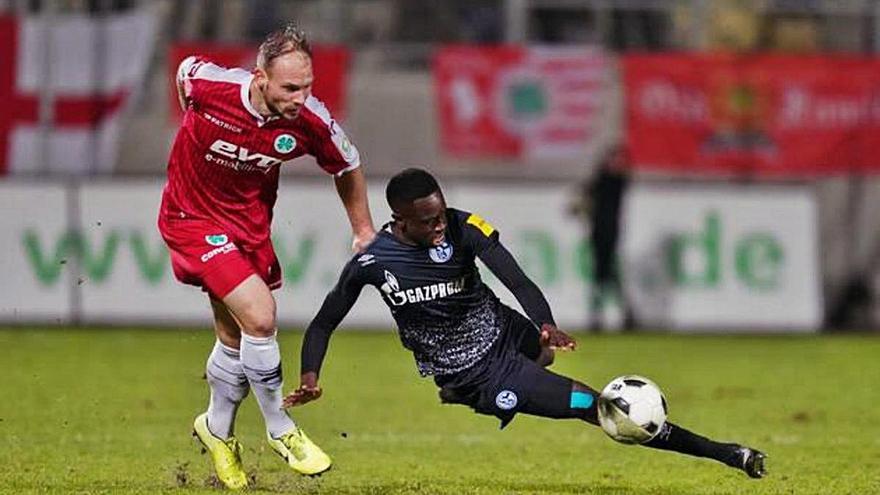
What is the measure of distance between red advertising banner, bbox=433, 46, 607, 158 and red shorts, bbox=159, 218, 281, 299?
13.3 metres

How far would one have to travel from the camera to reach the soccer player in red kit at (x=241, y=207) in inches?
357

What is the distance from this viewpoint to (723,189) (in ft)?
70.9

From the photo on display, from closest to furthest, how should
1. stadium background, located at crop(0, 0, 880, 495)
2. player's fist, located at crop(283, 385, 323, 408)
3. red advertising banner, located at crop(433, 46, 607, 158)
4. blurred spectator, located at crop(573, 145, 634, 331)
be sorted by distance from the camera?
1. player's fist, located at crop(283, 385, 323, 408)
2. stadium background, located at crop(0, 0, 880, 495)
3. blurred spectator, located at crop(573, 145, 634, 331)
4. red advertising banner, located at crop(433, 46, 607, 158)

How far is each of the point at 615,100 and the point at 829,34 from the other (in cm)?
300

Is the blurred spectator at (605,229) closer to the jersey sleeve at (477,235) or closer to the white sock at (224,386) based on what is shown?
the white sock at (224,386)

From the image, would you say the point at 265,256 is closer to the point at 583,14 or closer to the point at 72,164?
the point at 72,164

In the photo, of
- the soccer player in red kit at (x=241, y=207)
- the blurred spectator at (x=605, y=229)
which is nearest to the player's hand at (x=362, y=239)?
the soccer player in red kit at (x=241, y=207)

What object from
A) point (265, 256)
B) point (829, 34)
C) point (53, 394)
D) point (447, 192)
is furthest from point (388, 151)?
point (265, 256)

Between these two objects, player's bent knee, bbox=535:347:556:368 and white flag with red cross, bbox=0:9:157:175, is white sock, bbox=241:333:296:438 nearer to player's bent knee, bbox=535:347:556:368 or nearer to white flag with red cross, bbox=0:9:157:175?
player's bent knee, bbox=535:347:556:368

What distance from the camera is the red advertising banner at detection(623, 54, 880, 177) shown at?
904 inches

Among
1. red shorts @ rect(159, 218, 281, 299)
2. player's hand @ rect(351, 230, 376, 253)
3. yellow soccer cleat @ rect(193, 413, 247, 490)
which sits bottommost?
yellow soccer cleat @ rect(193, 413, 247, 490)

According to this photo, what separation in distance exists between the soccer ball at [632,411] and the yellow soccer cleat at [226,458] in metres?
1.81

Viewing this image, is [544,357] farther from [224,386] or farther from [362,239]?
[224,386]

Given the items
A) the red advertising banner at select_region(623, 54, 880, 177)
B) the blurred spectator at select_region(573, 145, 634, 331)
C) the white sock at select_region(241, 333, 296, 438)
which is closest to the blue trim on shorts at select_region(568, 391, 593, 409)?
the white sock at select_region(241, 333, 296, 438)
